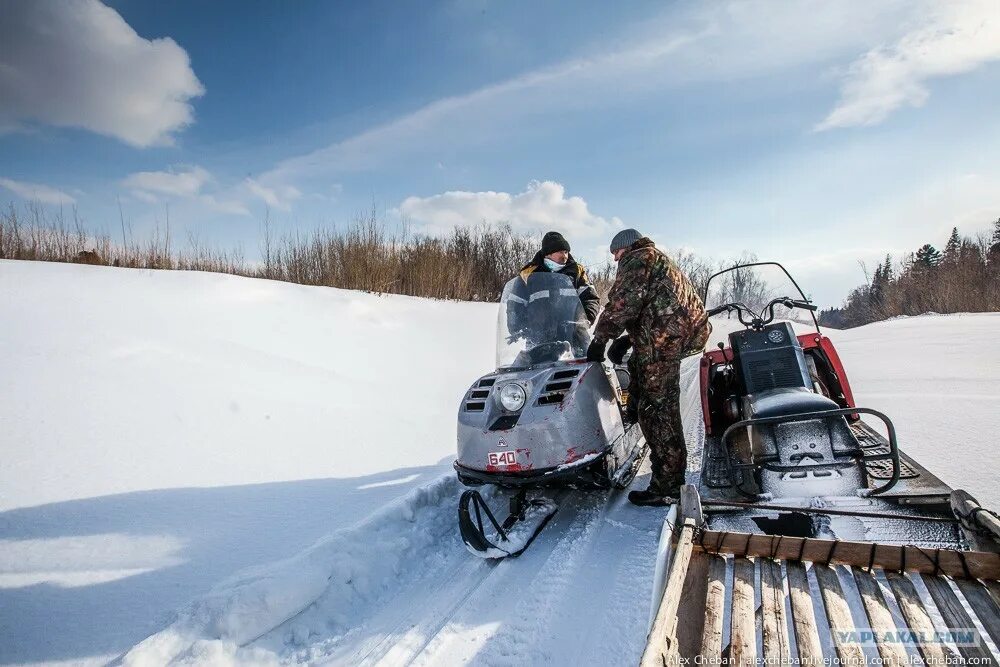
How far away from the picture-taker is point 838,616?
1600 millimetres

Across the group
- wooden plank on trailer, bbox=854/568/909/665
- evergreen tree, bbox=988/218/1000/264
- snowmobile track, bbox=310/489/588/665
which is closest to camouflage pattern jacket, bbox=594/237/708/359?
snowmobile track, bbox=310/489/588/665

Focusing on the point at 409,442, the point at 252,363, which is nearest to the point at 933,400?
the point at 409,442

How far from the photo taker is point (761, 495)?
2516 millimetres

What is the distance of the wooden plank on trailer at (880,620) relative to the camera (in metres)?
1.43

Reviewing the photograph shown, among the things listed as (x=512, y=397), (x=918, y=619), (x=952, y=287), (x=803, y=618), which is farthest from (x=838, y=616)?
(x=952, y=287)

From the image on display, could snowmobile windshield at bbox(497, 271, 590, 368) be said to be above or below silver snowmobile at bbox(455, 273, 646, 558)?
above

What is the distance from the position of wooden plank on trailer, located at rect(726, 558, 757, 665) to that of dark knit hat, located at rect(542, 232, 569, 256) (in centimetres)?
268

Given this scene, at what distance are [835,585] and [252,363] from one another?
6249 mm

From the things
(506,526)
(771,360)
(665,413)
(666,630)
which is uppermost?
(771,360)

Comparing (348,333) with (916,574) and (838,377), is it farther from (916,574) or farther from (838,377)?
Answer: (916,574)

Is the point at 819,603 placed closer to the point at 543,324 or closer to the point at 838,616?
the point at 838,616

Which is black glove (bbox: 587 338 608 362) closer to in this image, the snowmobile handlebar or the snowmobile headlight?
the snowmobile headlight

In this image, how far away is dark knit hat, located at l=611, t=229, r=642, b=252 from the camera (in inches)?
138

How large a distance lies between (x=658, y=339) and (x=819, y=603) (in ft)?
5.51
